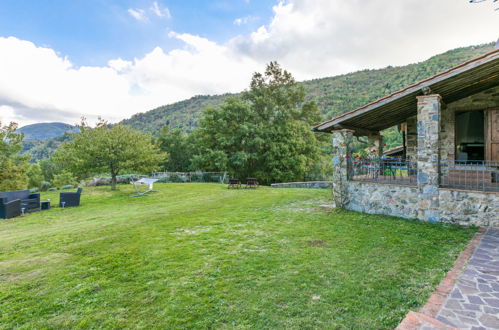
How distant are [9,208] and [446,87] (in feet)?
50.2

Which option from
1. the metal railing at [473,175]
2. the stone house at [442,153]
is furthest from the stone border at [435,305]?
the metal railing at [473,175]

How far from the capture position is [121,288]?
11.1ft

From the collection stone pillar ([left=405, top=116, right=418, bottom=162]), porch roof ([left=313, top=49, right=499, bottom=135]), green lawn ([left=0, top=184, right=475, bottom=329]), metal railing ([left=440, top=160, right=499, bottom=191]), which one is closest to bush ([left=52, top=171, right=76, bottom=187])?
green lawn ([left=0, top=184, right=475, bottom=329])

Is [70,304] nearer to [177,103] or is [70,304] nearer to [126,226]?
[126,226]

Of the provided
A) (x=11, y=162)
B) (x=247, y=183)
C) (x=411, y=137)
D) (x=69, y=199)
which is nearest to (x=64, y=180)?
(x=11, y=162)

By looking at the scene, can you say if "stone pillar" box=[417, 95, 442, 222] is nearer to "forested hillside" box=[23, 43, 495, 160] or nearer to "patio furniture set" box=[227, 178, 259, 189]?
"patio furniture set" box=[227, 178, 259, 189]

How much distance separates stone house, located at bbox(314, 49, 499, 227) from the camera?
19.7 feet

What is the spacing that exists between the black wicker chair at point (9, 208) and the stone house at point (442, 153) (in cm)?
1192

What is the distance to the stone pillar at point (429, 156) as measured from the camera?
639 cm

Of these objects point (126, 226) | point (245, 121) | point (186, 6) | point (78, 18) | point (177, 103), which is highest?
point (177, 103)

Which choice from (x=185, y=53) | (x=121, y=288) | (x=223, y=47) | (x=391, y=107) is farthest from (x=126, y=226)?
(x=223, y=47)

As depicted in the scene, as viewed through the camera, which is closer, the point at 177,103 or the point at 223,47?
the point at 223,47

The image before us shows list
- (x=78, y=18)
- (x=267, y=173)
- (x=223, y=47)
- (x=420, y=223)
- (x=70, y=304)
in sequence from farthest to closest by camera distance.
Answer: (x=223, y=47)
(x=267, y=173)
(x=78, y=18)
(x=420, y=223)
(x=70, y=304)

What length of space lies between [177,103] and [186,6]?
62.0 metres
